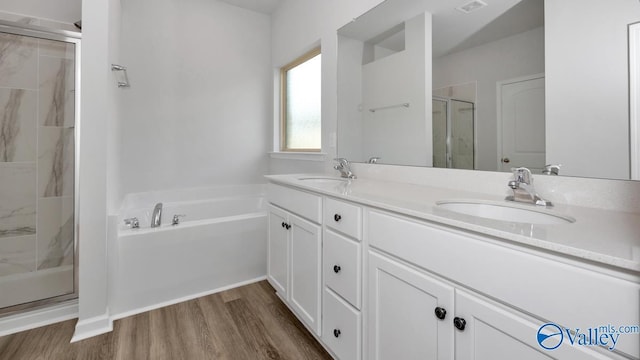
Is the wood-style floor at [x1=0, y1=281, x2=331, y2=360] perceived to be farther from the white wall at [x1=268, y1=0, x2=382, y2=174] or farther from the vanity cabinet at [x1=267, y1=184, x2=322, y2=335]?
the white wall at [x1=268, y1=0, x2=382, y2=174]

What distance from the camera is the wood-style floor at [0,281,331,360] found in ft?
4.65

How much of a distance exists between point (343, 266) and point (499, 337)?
61cm

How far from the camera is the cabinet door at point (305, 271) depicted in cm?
136

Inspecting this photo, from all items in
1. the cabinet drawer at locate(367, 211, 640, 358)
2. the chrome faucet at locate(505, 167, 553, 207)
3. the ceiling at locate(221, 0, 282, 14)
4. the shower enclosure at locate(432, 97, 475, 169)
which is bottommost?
the cabinet drawer at locate(367, 211, 640, 358)

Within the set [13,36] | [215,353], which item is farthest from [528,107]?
[13,36]

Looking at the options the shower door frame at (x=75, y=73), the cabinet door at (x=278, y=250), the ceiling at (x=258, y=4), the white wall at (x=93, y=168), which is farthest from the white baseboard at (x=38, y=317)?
the ceiling at (x=258, y=4)

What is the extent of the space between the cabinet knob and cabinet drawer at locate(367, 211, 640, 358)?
0.10 metres

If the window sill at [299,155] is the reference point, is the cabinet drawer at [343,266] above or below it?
below

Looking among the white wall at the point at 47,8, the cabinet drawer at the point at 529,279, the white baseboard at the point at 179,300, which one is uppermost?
the white wall at the point at 47,8

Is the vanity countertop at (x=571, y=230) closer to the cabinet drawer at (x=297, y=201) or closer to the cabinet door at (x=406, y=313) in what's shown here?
the cabinet door at (x=406, y=313)

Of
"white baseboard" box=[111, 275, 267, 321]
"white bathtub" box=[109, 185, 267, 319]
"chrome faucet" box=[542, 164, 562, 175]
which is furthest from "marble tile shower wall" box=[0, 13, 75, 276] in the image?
"chrome faucet" box=[542, 164, 562, 175]

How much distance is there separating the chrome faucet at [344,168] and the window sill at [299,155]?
10.5 inches

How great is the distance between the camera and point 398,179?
1.60 metres

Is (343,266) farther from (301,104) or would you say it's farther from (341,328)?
(301,104)
